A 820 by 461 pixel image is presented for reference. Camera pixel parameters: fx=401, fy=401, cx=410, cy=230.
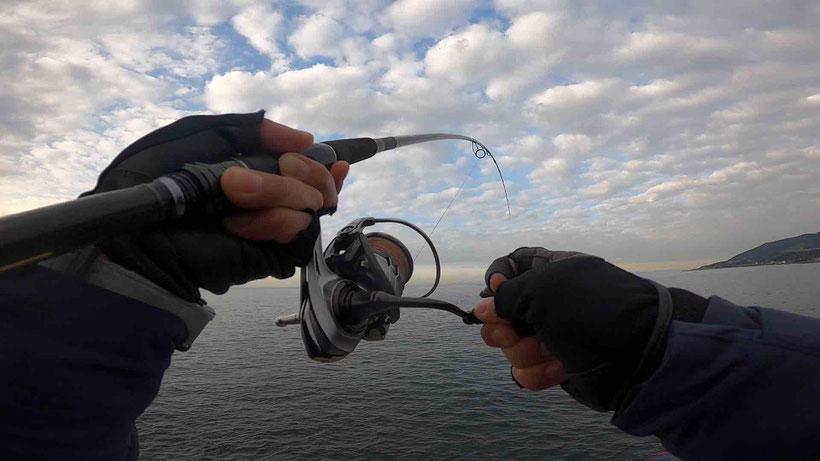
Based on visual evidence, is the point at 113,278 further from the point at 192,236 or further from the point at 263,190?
the point at 263,190

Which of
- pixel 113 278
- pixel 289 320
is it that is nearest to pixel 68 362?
pixel 113 278

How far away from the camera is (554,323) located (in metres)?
2.11

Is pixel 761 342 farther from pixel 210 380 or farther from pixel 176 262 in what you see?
pixel 210 380

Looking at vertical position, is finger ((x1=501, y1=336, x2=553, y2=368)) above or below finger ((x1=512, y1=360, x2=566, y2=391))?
above

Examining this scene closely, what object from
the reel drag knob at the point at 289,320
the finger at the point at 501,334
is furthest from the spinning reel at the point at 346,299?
the finger at the point at 501,334

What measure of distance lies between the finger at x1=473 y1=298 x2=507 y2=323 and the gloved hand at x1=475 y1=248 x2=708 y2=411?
91 millimetres

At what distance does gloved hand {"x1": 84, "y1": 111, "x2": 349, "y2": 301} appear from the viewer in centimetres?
182

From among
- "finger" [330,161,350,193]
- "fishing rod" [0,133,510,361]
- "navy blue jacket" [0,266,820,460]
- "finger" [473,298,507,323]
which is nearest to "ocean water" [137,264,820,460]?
"fishing rod" [0,133,510,361]

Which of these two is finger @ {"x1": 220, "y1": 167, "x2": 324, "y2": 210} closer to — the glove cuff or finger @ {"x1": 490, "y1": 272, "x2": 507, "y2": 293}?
the glove cuff

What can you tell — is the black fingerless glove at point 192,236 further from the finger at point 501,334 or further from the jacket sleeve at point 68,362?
the finger at point 501,334

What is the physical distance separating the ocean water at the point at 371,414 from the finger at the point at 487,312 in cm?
2388

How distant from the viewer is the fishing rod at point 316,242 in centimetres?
112

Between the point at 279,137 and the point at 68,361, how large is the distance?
1.38m

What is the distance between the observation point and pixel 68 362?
5.01 feet
